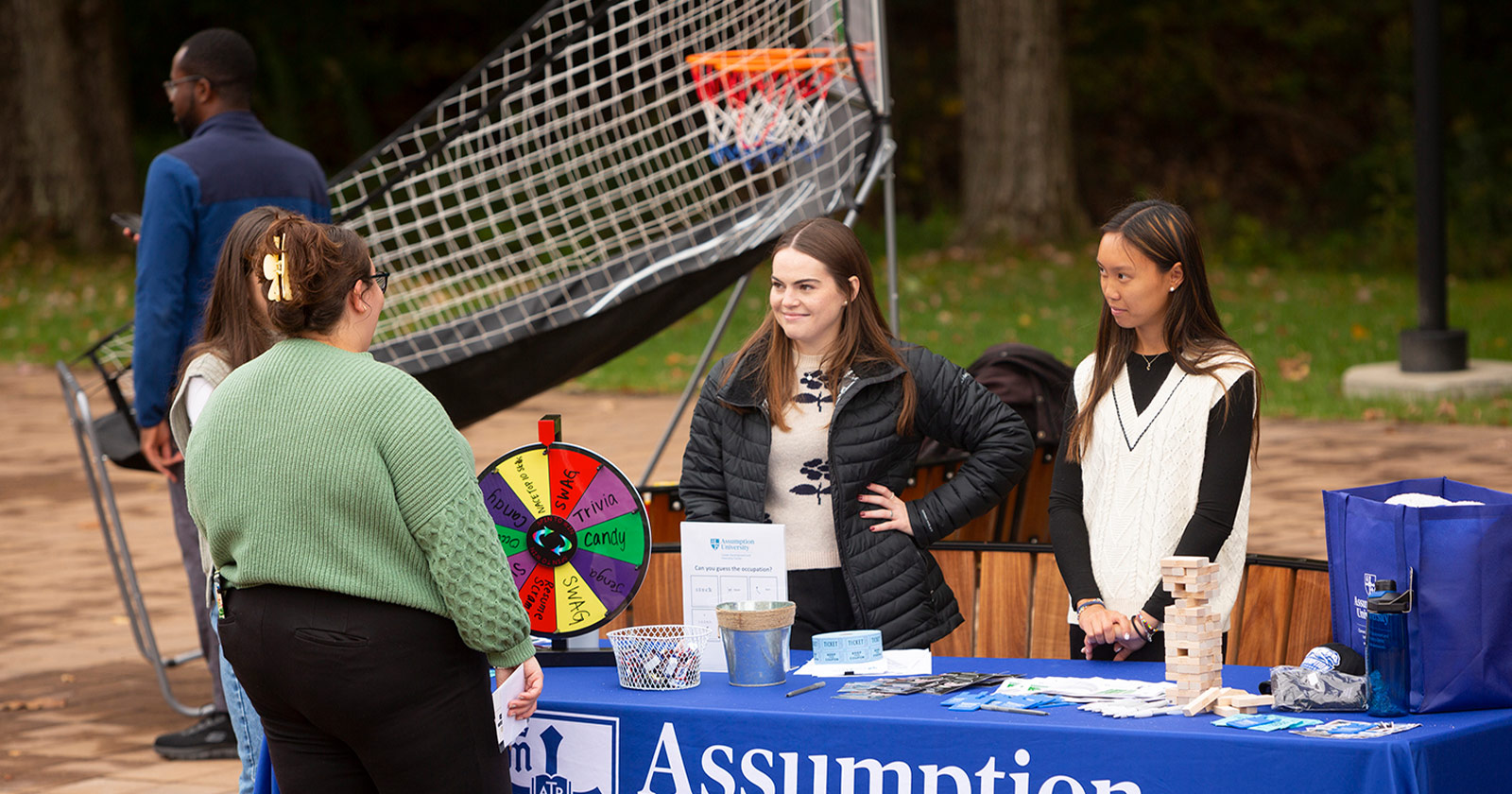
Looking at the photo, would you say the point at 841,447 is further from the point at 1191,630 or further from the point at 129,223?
the point at 129,223

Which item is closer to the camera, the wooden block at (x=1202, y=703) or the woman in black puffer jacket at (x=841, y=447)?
the wooden block at (x=1202, y=703)

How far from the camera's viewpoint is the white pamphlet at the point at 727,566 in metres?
3.23

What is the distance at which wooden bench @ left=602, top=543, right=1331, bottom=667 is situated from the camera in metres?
3.78

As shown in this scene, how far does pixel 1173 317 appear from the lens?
3246 mm

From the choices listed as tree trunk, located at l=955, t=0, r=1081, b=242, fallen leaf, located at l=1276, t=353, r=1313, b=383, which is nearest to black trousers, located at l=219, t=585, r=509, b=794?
fallen leaf, located at l=1276, t=353, r=1313, b=383

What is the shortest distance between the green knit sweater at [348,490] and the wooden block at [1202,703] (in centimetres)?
119

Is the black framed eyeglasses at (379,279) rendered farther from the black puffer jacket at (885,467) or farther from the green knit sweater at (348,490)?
the black puffer jacket at (885,467)

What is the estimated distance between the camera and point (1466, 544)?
2.74 metres

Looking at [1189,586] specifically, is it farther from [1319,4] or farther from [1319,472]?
[1319,4]

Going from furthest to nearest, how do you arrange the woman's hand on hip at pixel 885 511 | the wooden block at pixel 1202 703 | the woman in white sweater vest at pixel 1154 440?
the woman's hand on hip at pixel 885 511 → the woman in white sweater vest at pixel 1154 440 → the wooden block at pixel 1202 703

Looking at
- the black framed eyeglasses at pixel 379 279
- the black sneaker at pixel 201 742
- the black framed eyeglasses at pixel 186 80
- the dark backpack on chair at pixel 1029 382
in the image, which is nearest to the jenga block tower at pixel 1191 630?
the black framed eyeglasses at pixel 379 279

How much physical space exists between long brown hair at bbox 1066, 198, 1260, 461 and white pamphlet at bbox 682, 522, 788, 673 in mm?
697

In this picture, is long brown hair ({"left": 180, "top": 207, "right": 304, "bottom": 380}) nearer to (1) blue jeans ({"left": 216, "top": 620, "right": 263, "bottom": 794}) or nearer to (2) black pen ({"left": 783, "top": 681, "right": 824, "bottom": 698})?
(1) blue jeans ({"left": 216, "top": 620, "right": 263, "bottom": 794})

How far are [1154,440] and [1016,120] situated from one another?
13.7m
